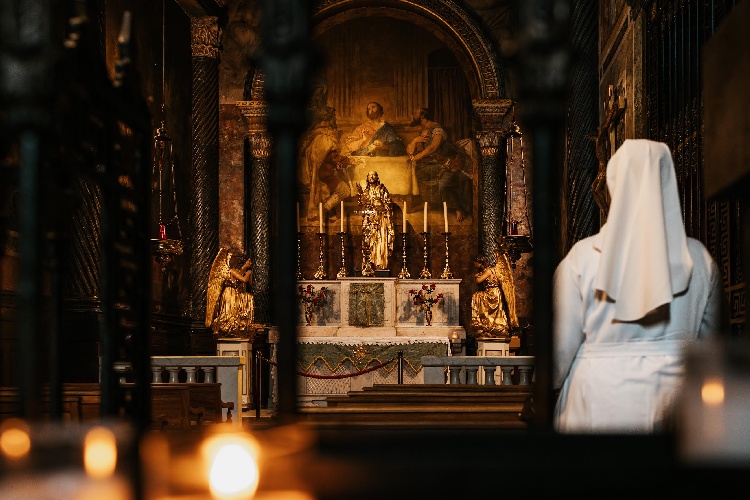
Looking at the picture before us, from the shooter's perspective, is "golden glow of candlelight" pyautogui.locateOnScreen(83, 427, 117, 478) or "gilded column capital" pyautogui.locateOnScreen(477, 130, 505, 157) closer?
"golden glow of candlelight" pyautogui.locateOnScreen(83, 427, 117, 478)

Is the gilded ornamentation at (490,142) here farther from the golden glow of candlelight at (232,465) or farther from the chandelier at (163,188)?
the golden glow of candlelight at (232,465)

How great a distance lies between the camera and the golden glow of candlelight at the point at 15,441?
4.24 feet

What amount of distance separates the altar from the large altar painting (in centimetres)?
246

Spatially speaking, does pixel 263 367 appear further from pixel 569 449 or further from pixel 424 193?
pixel 569 449

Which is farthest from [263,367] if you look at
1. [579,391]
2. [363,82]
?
[579,391]

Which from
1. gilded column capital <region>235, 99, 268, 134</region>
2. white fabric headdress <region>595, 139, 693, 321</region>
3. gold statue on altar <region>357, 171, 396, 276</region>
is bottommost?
white fabric headdress <region>595, 139, 693, 321</region>

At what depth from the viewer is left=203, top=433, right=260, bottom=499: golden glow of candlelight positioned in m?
1.28

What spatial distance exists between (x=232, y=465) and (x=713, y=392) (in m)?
0.64

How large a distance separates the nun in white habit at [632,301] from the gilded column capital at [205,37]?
16.8m

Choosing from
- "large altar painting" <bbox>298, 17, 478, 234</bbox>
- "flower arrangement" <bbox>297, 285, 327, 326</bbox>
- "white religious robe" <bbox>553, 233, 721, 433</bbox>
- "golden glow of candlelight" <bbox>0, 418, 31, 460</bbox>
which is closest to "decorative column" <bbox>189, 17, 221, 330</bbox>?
"flower arrangement" <bbox>297, 285, 327, 326</bbox>

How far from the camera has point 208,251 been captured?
19.7 meters

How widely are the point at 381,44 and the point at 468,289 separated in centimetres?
602

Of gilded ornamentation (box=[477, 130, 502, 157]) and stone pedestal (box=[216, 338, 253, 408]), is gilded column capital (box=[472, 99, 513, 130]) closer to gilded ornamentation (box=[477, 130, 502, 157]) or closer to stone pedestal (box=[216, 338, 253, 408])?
gilded ornamentation (box=[477, 130, 502, 157])

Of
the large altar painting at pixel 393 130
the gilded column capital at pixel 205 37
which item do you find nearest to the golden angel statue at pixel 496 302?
the large altar painting at pixel 393 130
